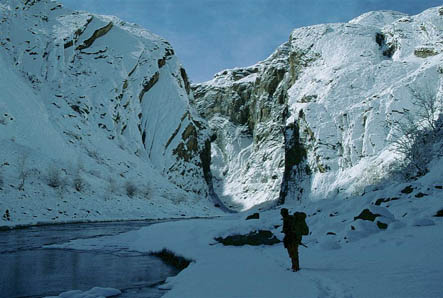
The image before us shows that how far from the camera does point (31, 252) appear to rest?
18.4m

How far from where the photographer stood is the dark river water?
35.0 ft

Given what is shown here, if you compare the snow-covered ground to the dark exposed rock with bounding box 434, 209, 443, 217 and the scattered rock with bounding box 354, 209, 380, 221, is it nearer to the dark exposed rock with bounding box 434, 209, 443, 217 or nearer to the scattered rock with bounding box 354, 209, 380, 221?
the dark exposed rock with bounding box 434, 209, 443, 217

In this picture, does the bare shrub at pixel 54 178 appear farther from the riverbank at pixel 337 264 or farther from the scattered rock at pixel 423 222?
the scattered rock at pixel 423 222

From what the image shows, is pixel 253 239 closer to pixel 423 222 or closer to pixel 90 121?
pixel 423 222

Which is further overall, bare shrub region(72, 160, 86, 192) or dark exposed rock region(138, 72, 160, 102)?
dark exposed rock region(138, 72, 160, 102)

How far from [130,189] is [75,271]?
5834cm

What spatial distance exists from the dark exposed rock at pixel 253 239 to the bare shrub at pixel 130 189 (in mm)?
55146

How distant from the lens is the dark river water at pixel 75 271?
35.0ft

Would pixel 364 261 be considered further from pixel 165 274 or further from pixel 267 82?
pixel 267 82

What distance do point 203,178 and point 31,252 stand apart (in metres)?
109

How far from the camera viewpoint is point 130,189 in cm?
7056

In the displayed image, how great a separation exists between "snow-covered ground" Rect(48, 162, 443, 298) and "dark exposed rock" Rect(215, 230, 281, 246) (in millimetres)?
413

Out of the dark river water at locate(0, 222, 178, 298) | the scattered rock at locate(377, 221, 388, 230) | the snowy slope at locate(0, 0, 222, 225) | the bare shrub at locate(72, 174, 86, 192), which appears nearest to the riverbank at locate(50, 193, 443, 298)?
the scattered rock at locate(377, 221, 388, 230)

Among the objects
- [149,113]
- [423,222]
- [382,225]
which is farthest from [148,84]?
[423,222]
